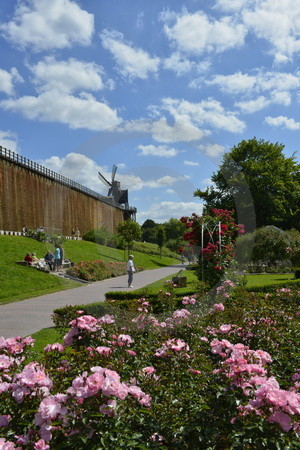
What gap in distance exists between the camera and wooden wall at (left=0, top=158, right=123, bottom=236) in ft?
82.3

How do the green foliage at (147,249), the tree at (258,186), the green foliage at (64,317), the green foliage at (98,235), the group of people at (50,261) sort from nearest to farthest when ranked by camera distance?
1. the green foliage at (64,317)
2. the group of people at (50,261)
3. the tree at (258,186)
4. the green foliage at (98,235)
5. the green foliage at (147,249)

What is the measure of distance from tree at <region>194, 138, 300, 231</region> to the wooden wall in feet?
36.5

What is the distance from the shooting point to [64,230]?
32062 mm

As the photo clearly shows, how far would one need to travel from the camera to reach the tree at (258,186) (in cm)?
3086

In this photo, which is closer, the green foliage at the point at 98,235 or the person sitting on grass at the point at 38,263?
the person sitting on grass at the point at 38,263

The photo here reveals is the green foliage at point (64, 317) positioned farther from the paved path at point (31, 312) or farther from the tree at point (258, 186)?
the tree at point (258, 186)

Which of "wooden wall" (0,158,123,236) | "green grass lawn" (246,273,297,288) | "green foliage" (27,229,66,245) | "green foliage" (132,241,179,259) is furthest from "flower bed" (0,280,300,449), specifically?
"green foliage" (132,241,179,259)

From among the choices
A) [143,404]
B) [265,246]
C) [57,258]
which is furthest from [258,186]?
[143,404]

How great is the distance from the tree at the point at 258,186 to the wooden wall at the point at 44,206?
11.1 m

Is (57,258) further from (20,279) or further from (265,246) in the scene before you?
(265,246)

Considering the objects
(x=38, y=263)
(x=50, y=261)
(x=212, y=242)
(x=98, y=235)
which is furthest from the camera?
(x=98, y=235)

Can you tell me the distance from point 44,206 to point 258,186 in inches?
694

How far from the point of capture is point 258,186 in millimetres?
30828

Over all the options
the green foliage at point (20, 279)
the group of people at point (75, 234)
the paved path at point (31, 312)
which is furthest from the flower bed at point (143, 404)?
the group of people at point (75, 234)
